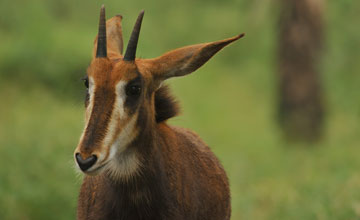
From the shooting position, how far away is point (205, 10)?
2439 cm

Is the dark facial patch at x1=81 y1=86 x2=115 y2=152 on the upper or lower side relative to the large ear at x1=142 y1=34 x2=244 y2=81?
lower

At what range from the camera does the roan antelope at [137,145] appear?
195 inches

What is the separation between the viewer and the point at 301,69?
15.8 m

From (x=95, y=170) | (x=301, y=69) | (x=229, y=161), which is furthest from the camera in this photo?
(x=301, y=69)

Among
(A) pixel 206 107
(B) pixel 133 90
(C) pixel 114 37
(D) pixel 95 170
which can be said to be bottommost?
(A) pixel 206 107

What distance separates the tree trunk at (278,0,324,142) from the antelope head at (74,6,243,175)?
10109mm

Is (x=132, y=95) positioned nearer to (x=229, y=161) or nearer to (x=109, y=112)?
(x=109, y=112)

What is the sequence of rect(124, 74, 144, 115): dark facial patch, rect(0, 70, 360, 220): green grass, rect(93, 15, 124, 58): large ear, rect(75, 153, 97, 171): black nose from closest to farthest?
rect(75, 153, 97, 171): black nose
rect(124, 74, 144, 115): dark facial patch
rect(93, 15, 124, 58): large ear
rect(0, 70, 360, 220): green grass

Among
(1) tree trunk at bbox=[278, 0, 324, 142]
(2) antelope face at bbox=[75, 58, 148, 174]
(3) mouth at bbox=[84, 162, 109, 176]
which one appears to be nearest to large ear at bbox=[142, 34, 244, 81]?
(2) antelope face at bbox=[75, 58, 148, 174]

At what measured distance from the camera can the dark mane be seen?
5.64 m

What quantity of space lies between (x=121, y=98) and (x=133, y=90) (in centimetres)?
12

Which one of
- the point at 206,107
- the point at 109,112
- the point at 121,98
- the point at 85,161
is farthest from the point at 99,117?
the point at 206,107

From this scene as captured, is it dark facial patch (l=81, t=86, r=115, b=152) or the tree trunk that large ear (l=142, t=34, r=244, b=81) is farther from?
Answer: the tree trunk

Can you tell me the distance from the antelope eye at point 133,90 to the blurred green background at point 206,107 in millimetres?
904
